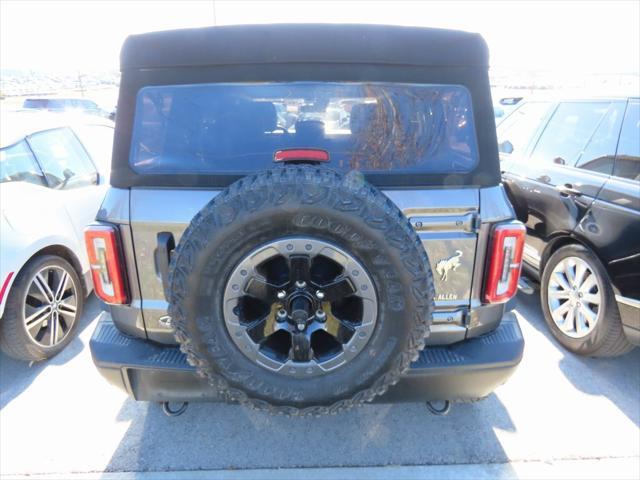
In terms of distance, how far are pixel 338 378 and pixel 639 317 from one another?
7.14 feet

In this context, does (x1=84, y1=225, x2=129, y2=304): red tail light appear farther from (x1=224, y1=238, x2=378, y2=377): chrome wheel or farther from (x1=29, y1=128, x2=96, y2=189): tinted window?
(x1=29, y1=128, x2=96, y2=189): tinted window

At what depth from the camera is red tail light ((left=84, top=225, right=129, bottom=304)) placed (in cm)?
188

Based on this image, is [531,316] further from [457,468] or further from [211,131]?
[211,131]

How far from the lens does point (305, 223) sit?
5.17 feet

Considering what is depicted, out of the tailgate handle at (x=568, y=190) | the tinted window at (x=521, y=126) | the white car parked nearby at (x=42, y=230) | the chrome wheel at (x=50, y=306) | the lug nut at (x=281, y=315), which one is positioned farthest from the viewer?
the tinted window at (x=521, y=126)

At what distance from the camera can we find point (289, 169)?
1614 mm

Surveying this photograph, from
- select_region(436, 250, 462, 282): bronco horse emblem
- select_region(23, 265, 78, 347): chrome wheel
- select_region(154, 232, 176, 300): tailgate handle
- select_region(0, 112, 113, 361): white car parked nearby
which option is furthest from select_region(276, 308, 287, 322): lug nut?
select_region(23, 265, 78, 347): chrome wheel

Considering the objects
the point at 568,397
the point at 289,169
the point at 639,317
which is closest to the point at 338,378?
the point at 289,169

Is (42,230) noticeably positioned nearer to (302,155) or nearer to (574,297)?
(302,155)

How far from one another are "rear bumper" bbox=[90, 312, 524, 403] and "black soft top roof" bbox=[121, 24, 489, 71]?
1.32m

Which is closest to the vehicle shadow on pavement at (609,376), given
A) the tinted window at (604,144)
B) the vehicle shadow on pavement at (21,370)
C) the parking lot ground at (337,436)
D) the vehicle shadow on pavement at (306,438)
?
the parking lot ground at (337,436)

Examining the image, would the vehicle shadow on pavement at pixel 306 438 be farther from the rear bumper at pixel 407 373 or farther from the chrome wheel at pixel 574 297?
the chrome wheel at pixel 574 297

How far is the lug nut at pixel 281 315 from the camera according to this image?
1710 mm

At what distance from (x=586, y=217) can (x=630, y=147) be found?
0.54 meters
